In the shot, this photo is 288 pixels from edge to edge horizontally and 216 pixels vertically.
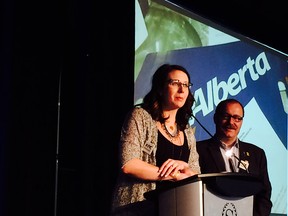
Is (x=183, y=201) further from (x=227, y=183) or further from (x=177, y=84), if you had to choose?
(x=177, y=84)

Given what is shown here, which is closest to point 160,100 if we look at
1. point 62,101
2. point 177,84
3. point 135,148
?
point 177,84

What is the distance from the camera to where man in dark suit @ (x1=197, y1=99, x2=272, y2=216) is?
3002 millimetres

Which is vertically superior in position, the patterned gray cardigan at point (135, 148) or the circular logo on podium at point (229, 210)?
the patterned gray cardigan at point (135, 148)

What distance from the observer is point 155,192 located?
83.9 inches

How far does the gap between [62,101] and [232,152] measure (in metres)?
1.06

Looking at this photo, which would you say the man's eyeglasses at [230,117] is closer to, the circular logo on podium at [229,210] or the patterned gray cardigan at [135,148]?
the patterned gray cardigan at [135,148]

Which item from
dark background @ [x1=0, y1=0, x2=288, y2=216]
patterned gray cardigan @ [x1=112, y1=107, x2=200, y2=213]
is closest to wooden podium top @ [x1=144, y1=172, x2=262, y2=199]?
patterned gray cardigan @ [x1=112, y1=107, x2=200, y2=213]

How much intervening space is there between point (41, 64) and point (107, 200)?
0.67 m

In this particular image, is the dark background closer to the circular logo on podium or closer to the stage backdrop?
the stage backdrop

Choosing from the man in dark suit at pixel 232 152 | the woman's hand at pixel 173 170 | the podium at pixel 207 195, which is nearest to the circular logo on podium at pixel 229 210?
the podium at pixel 207 195

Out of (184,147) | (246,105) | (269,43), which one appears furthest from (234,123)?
(269,43)

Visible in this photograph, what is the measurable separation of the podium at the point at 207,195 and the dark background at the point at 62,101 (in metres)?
0.49

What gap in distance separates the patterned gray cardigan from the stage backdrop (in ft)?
0.41

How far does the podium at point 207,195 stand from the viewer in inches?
79.3
